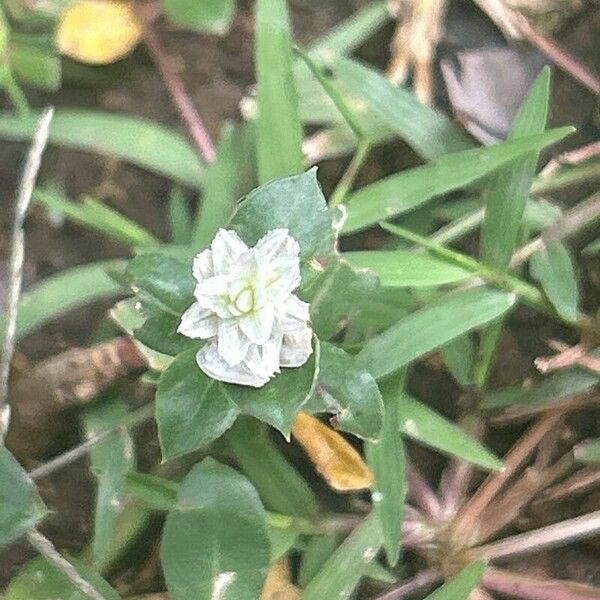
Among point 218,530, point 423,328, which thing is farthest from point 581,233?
→ point 218,530

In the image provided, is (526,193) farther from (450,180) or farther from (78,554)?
(78,554)

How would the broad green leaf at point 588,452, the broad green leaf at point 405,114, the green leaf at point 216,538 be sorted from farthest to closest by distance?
the broad green leaf at point 405,114, the broad green leaf at point 588,452, the green leaf at point 216,538

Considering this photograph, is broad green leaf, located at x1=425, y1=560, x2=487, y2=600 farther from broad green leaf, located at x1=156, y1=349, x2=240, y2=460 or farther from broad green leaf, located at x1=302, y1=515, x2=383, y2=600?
broad green leaf, located at x1=156, y1=349, x2=240, y2=460

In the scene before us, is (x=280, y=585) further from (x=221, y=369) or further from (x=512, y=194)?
(x=512, y=194)

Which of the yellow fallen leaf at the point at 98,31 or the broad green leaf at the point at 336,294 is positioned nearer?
the broad green leaf at the point at 336,294

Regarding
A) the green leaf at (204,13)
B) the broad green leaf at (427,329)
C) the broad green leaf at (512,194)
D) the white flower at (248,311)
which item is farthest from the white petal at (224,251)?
the green leaf at (204,13)

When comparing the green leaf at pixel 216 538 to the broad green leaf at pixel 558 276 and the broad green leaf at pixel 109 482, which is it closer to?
the broad green leaf at pixel 109 482

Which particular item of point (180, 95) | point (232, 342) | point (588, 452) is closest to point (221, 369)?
point (232, 342)
